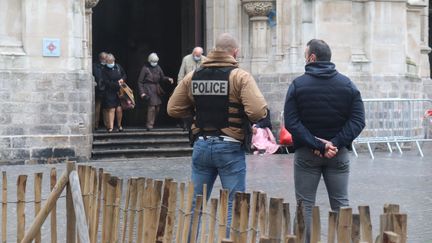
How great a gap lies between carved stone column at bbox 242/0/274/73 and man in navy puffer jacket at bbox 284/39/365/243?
1171 cm

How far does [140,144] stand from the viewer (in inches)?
659

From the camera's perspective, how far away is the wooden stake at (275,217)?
4414mm

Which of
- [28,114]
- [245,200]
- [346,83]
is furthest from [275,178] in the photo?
[245,200]

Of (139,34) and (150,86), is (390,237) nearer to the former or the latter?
(150,86)

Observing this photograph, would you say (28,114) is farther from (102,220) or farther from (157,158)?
(102,220)

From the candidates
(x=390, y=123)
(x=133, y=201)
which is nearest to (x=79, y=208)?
(x=133, y=201)

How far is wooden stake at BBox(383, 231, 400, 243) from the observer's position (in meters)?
3.57

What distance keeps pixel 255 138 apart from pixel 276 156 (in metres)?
0.76

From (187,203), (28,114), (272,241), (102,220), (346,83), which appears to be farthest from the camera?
(28,114)

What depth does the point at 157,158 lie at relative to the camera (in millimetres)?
16172

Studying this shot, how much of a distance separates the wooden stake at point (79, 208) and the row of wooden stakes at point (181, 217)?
10 millimetres

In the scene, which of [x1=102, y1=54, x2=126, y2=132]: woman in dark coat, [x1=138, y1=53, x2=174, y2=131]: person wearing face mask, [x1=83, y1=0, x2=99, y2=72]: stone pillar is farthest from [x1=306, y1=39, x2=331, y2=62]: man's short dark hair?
[x1=138, y1=53, x2=174, y2=131]: person wearing face mask

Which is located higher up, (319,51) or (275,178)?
(319,51)

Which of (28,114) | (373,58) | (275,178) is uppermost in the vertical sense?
(373,58)
